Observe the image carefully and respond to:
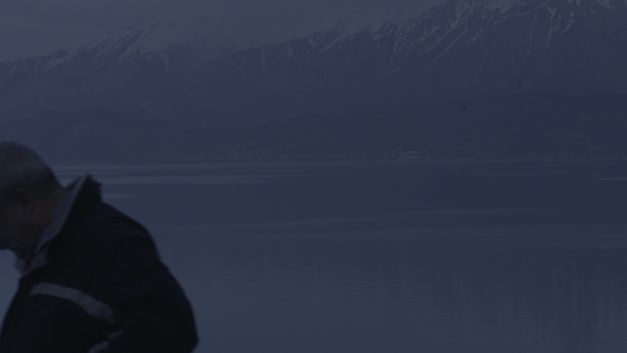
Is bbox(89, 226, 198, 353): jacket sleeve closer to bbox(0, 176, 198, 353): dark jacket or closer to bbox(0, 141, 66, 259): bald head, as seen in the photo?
bbox(0, 176, 198, 353): dark jacket

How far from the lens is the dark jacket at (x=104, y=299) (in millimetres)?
1960

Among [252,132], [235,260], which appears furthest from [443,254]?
[252,132]

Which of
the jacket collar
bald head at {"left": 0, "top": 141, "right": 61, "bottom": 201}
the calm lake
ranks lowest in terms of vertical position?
the calm lake

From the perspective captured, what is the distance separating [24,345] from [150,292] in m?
0.24

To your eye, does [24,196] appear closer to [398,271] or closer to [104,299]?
[104,299]

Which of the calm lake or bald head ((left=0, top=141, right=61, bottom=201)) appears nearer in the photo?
bald head ((left=0, top=141, right=61, bottom=201))

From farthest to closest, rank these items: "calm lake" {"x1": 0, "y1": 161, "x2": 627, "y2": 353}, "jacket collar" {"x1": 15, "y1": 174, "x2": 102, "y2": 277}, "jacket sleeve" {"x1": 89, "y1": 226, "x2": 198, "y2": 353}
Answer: "calm lake" {"x1": 0, "y1": 161, "x2": 627, "y2": 353}, "jacket collar" {"x1": 15, "y1": 174, "x2": 102, "y2": 277}, "jacket sleeve" {"x1": 89, "y1": 226, "x2": 198, "y2": 353}

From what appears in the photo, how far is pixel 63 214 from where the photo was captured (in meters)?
2.07

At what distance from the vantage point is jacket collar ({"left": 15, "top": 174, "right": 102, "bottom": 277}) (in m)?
2.06

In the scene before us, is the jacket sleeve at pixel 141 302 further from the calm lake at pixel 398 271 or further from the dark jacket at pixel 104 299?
the calm lake at pixel 398 271

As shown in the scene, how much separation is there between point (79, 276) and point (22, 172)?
0.21 meters

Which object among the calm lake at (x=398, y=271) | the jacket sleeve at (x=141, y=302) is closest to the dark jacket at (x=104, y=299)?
the jacket sleeve at (x=141, y=302)

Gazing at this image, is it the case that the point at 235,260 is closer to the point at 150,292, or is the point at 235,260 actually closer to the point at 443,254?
the point at 443,254

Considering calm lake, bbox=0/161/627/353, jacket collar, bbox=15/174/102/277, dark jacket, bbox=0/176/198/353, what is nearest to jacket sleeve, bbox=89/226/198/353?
dark jacket, bbox=0/176/198/353
